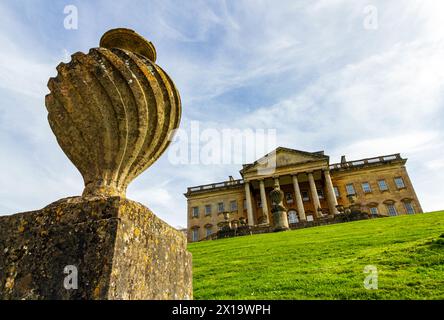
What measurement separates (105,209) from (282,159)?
43166 millimetres

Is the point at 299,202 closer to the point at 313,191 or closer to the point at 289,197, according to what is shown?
the point at 313,191

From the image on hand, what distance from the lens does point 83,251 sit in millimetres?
1667

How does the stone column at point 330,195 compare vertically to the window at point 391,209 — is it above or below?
above

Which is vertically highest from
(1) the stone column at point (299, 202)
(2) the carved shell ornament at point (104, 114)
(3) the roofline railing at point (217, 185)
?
(3) the roofline railing at point (217, 185)

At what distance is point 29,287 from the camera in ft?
5.43

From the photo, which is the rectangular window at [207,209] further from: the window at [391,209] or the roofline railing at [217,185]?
the window at [391,209]

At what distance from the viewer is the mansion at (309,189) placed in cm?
4047

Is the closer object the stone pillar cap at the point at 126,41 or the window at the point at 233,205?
the stone pillar cap at the point at 126,41

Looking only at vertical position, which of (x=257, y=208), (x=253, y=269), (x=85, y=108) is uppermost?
(x=257, y=208)

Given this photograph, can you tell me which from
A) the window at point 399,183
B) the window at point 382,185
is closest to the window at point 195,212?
the window at point 382,185

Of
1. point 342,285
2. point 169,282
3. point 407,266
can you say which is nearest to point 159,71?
point 169,282
